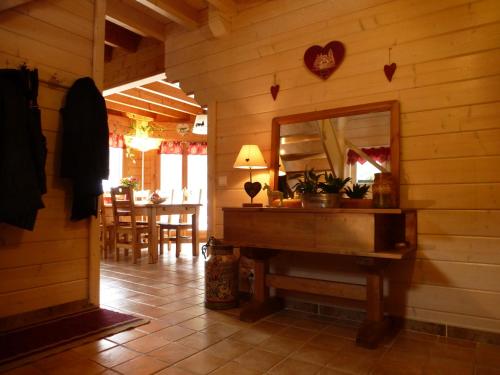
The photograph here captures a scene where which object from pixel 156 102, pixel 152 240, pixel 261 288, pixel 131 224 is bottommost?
pixel 261 288

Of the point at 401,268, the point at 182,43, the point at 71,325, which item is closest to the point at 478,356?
the point at 401,268

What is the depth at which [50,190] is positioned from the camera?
7.95 ft

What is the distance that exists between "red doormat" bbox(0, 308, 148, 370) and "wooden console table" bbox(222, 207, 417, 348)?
83cm

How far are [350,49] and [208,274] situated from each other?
6.45ft

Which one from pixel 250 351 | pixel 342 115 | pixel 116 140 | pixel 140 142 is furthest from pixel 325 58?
pixel 116 140

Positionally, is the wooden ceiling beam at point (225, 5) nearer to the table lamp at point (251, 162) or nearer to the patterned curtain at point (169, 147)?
the table lamp at point (251, 162)

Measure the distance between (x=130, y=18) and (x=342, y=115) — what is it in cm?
231

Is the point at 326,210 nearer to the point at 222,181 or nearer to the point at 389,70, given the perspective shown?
the point at 389,70

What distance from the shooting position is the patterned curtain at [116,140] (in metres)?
6.73

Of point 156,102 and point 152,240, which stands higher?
point 156,102

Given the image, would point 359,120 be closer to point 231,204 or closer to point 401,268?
point 401,268

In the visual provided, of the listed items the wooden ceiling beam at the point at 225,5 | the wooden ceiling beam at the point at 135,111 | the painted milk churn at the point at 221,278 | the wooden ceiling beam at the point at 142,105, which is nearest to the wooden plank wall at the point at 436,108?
the wooden ceiling beam at the point at 225,5

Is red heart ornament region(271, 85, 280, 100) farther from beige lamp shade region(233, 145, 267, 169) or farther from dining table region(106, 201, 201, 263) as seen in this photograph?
dining table region(106, 201, 201, 263)

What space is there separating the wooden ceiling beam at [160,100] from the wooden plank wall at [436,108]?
3.63 metres
